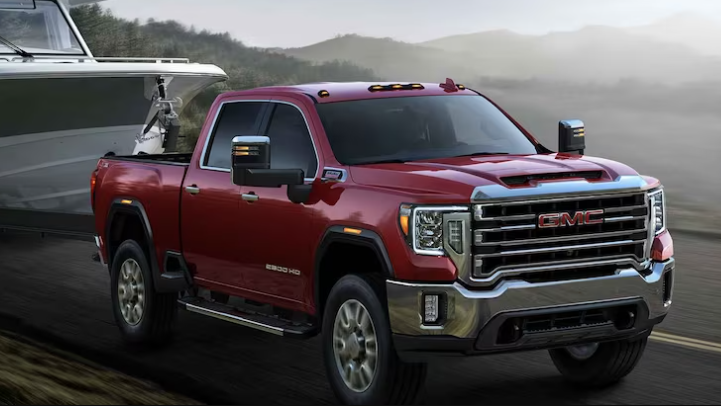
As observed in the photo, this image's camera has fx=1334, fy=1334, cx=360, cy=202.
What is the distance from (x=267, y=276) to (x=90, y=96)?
348 inches

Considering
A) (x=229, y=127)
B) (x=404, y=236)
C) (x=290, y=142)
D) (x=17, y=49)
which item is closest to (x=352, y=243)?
(x=404, y=236)

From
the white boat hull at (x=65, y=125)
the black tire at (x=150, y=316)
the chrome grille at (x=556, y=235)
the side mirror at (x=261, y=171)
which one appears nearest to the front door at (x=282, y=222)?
the side mirror at (x=261, y=171)

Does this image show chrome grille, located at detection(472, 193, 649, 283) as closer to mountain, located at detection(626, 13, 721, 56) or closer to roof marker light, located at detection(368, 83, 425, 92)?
roof marker light, located at detection(368, 83, 425, 92)

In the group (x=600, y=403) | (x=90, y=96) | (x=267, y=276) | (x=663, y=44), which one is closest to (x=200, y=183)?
(x=267, y=276)

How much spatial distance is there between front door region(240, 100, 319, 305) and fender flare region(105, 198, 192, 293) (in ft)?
3.33

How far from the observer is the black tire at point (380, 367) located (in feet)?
23.3

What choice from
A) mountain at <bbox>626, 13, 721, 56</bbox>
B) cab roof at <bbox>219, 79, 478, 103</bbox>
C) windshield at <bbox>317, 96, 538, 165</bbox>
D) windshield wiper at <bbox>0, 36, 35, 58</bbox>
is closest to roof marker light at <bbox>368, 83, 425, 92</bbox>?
cab roof at <bbox>219, 79, 478, 103</bbox>

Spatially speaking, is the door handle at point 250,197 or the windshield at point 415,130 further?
the door handle at point 250,197

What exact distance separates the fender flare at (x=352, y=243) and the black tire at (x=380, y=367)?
0.56 ft

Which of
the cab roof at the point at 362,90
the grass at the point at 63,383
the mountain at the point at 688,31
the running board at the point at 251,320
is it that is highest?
the cab roof at the point at 362,90

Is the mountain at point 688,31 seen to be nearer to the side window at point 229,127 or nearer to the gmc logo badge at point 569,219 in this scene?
the side window at point 229,127

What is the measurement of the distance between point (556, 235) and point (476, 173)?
21.6 inches

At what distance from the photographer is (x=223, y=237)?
8.97m

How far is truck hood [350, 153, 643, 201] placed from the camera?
7.08 m
